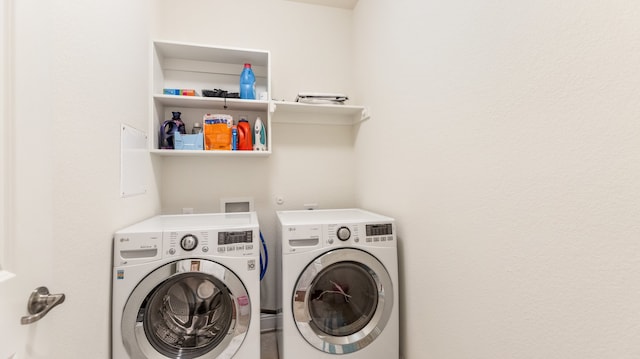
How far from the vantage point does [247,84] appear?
6.39 ft

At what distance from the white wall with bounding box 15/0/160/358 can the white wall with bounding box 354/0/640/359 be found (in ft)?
4.43

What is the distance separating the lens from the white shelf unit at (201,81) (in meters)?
1.81

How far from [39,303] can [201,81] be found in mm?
1815

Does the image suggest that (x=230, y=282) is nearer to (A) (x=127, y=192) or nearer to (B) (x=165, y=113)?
(A) (x=127, y=192)

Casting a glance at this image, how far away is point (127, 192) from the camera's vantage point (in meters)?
1.39

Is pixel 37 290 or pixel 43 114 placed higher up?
pixel 43 114

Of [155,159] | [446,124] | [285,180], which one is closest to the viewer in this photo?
[446,124]

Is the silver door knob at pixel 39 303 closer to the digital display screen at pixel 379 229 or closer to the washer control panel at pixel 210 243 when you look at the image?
the washer control panel at pixel 210 243

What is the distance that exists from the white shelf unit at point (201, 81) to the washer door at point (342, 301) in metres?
0.94

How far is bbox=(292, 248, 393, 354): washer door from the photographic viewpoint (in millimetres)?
1414

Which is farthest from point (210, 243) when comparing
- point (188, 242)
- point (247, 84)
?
point (247, 84)

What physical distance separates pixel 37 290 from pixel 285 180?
1.66 metres

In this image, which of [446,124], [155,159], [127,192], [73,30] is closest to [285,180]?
[155,159]

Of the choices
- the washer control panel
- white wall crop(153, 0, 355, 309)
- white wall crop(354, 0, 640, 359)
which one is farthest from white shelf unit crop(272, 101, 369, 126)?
the washer control panel
